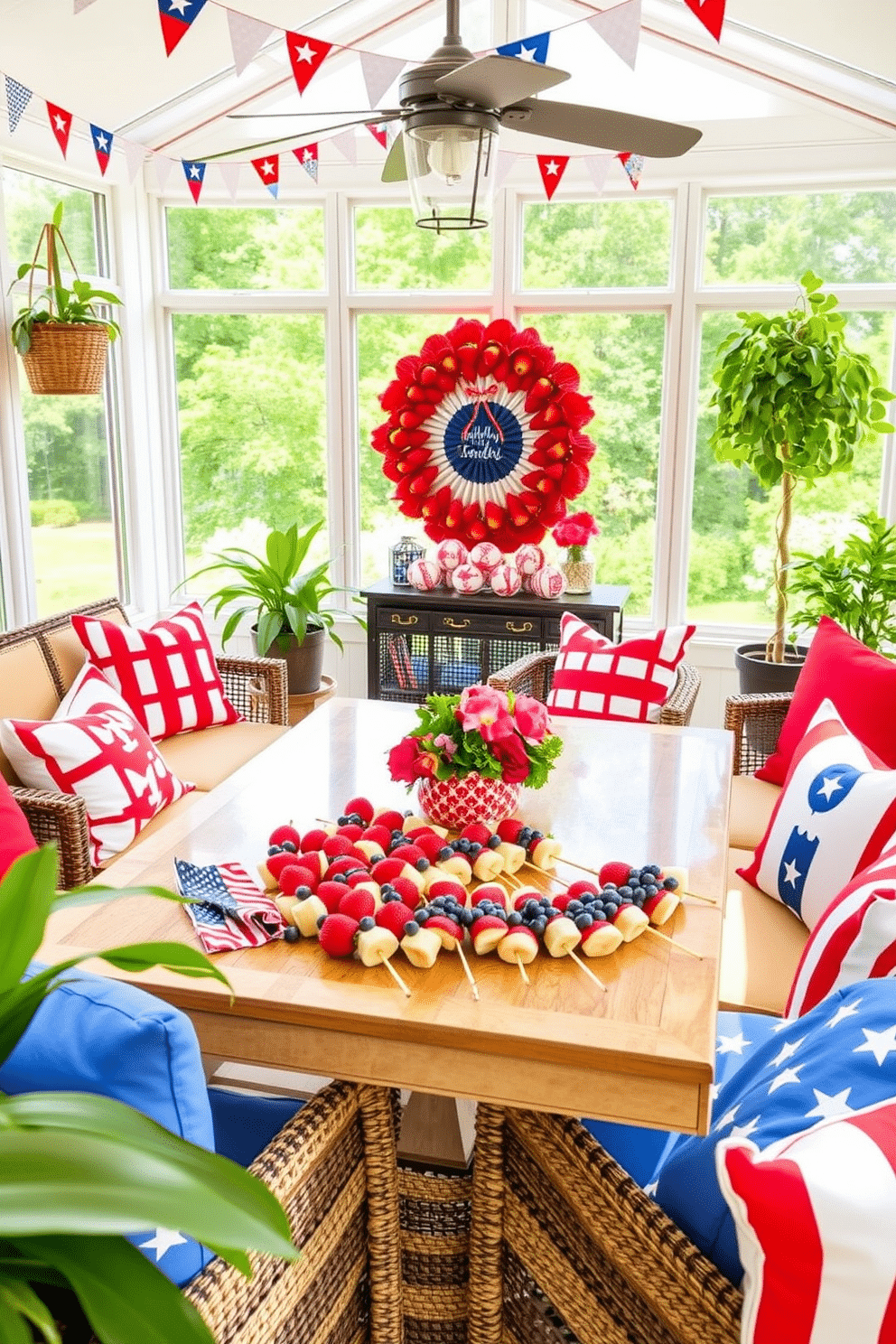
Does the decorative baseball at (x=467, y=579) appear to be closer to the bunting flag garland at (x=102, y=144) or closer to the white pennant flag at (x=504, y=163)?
the white pennant flag at (x=504, y=163)

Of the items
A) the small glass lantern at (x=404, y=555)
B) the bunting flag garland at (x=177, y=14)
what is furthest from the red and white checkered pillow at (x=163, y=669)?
the bunting flag garland at (x=177, y=14)

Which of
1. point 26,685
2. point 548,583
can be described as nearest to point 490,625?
point 548,583

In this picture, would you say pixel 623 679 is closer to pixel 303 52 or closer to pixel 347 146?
pixel 303 52

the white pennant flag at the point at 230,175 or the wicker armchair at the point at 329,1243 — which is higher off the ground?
the white pennant flag at the point at 230,175

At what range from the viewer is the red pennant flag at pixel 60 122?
10.4ft

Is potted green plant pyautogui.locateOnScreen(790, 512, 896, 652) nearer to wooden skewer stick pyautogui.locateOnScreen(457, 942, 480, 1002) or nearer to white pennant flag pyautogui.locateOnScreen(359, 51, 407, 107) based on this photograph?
white pennant flag pyautogui.locateOnScreen(359, 51, 407, 107)

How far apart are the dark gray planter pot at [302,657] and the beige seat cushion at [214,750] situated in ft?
2.12

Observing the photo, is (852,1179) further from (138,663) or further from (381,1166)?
(138,663)

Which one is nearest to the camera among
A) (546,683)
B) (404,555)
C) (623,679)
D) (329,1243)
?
(329,1243)

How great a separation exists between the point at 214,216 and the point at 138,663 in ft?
8.66

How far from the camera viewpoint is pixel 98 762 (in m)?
2.62

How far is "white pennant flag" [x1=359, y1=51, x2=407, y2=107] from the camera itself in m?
2.84

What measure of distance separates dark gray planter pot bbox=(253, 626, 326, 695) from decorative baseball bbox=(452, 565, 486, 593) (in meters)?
0.53

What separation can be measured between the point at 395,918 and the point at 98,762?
123cm
